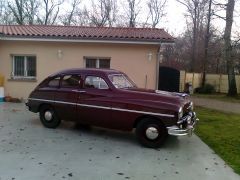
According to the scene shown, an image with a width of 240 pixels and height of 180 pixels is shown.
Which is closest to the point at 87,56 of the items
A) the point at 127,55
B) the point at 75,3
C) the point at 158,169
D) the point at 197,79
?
the point at 127,55

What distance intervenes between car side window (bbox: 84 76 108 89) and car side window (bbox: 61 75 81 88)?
26cm

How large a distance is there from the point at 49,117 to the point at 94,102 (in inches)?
68.6

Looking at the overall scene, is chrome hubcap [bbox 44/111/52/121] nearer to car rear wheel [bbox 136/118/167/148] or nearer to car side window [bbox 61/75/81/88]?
car side window [bbox 61/75/81/88]

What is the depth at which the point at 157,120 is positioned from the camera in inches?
316

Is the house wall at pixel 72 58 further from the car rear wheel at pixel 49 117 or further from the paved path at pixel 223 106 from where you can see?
the car rear wheel at pixel 49 117

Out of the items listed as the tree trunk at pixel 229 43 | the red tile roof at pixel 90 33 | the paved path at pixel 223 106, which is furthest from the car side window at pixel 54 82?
the tree trunk at pixel 229 43

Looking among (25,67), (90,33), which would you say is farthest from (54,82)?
(25,67)

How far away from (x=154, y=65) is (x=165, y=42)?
119 cm

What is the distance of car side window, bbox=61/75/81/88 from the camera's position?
9281mm

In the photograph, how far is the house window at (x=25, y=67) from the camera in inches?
616

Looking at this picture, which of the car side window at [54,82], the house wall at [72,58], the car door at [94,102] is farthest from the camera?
the house wall at [72,58]

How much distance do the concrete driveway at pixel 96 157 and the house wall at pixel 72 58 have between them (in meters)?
5.71

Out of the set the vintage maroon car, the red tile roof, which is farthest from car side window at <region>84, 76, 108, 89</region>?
the red tile roof

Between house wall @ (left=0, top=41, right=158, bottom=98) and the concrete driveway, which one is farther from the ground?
house wall @ (left=0, top=41, right=158, bottom=98)
